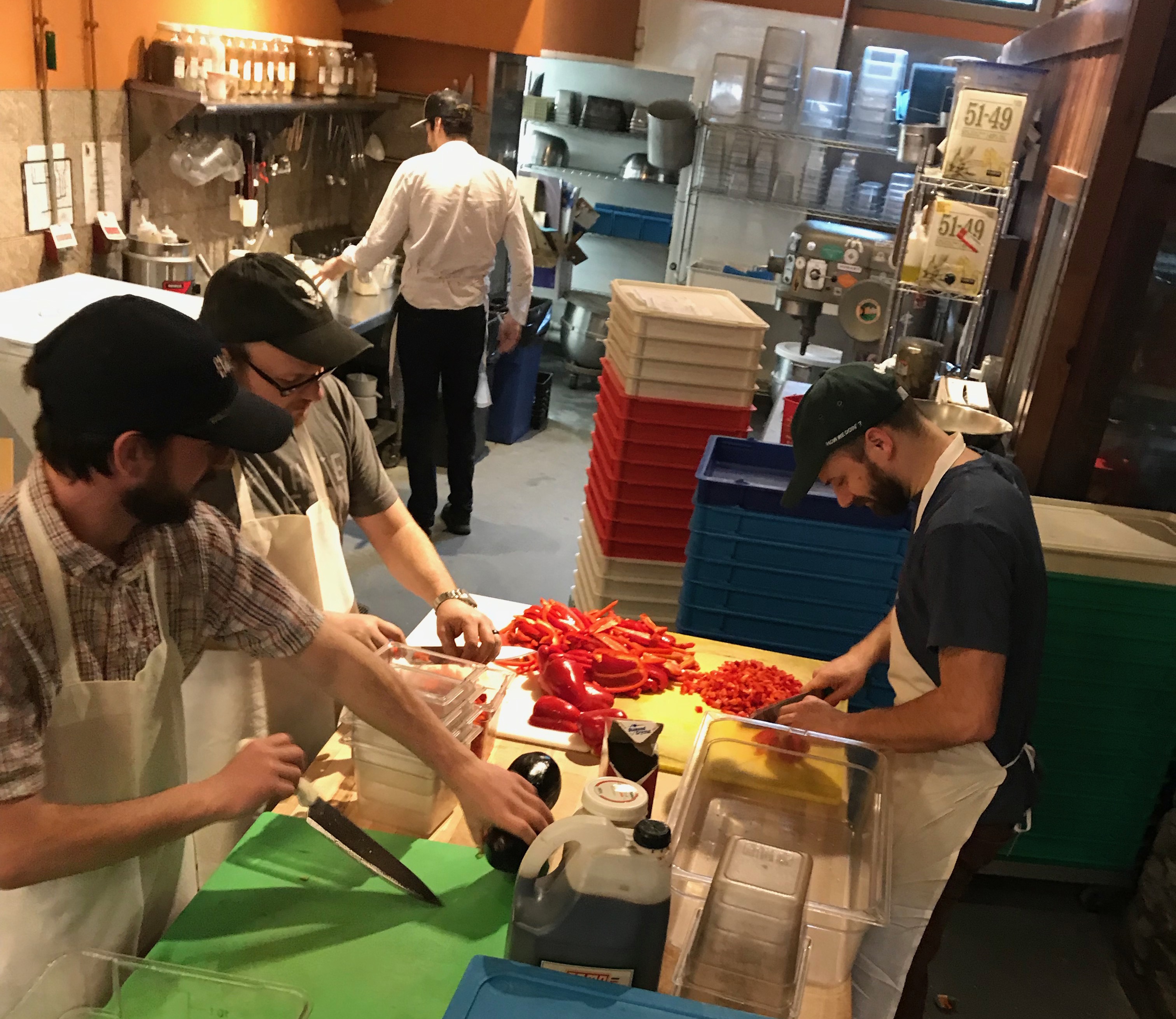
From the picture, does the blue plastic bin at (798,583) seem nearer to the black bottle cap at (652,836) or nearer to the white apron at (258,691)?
the white apron at (258,691)

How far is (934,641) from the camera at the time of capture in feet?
6.29

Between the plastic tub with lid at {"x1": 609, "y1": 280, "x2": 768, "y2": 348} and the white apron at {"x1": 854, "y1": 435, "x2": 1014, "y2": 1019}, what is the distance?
1251 mm

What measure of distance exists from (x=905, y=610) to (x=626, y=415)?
4.56 ft

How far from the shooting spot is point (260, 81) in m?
4.92

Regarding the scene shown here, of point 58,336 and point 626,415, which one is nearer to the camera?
point 58,336

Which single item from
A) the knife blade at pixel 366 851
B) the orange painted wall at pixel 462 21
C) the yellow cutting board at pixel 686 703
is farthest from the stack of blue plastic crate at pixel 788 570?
the orange painted wall at pixel 462 21

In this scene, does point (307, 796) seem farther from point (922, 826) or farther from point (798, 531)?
point (798, 531)

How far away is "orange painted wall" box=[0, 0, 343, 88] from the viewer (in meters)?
3.49

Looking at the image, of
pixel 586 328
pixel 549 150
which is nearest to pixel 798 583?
pixel 586 328

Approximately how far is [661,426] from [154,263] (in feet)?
7.28

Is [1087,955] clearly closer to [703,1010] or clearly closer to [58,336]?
[703,1010]

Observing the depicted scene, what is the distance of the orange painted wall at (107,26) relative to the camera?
349 centimetres

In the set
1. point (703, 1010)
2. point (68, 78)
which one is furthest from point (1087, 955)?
point (68, 78)

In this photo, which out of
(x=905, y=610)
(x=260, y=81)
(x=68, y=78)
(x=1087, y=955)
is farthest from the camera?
(x=260, y=81)
